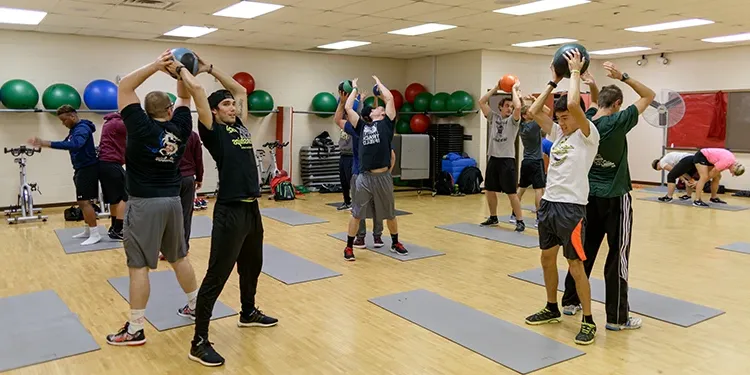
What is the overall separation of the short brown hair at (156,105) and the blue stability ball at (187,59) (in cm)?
25

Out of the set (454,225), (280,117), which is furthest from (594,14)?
(280,117)

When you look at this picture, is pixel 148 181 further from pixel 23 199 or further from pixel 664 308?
pixel 23 199

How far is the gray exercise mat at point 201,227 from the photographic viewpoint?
6347 millimetres

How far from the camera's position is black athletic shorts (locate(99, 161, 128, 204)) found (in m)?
5.55

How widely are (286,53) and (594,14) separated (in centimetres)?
540

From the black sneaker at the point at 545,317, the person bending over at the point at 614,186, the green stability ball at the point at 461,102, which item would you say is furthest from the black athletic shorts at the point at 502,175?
the green stability ball at the point at 461,102

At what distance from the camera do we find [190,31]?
8.28m

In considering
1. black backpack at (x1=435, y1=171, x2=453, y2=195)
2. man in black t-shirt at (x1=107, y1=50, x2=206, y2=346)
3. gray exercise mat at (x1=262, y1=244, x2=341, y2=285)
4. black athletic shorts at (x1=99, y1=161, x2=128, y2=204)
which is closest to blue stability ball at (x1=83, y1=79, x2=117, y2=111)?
Result: black athletic shorts at (x1=99, y1=161, x2=128, y2=204)

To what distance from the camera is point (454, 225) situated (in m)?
6.91

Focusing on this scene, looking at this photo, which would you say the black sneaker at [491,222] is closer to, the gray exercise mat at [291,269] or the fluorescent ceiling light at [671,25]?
the gray exercise mat at [291,269]

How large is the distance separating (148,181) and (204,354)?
94 cm

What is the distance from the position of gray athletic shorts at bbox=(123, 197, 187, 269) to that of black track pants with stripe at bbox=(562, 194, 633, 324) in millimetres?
2353

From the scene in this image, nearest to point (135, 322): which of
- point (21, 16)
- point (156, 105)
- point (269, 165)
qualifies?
point (156, 105)

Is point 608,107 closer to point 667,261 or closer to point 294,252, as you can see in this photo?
point 667,261
